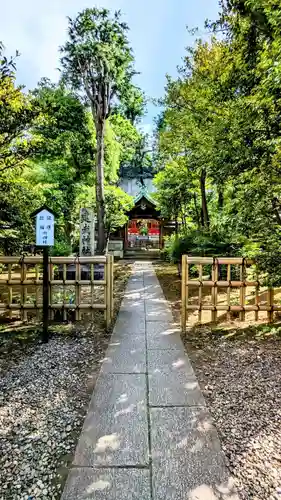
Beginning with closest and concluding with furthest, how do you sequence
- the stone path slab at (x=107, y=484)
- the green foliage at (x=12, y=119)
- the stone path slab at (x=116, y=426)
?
1. the stone path slab at (x=107, y=484)
2. the stone path slab at (x=116, y=426)
3. the green foliage at (x=12, y=119)

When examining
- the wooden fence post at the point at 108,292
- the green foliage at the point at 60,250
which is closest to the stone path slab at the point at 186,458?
the wooden fence post at the point at 108,292

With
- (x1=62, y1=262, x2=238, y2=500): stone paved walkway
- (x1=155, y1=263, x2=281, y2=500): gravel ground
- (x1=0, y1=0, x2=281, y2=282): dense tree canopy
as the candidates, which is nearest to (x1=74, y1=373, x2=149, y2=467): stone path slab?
(x1=62, y1=262, x2=238, y2=500): stone paved walkway

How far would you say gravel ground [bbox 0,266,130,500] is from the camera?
1857 millimetres

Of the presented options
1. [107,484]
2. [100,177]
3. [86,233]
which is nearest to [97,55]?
[100,177]

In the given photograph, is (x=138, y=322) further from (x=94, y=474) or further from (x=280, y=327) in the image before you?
(x=94, y=474)

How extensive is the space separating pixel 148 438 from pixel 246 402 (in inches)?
40.4

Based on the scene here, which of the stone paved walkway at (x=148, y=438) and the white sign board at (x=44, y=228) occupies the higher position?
the white sign board at (x=44, y=228)

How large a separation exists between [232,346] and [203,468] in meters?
2.30

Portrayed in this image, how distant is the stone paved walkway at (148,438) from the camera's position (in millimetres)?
1746

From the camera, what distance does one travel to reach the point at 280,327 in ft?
14.9

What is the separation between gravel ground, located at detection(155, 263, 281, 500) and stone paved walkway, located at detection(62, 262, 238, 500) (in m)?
0.12

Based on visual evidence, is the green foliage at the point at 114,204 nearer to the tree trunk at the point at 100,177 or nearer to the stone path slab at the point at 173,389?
the tree trunk at the point at 100,177

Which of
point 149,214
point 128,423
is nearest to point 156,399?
point 128,423

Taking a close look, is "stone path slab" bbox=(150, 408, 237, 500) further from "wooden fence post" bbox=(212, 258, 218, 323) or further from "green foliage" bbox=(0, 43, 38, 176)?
"green foliage" bbox=(0, 43, 38, 176)
